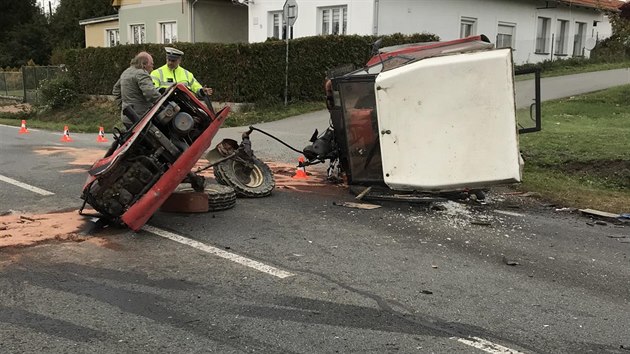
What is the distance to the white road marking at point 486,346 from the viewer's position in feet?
11.6

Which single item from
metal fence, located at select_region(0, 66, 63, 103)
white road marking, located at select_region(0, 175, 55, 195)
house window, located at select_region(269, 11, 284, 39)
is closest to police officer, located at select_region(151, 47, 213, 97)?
white road marking, located at select_region(0, 175, 55, 195)

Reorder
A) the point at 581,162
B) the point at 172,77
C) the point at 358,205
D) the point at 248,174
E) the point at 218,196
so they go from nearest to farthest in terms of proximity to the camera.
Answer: the point at 218,196 → the point at 358,205 → the point at 248,174 → the point at 172,77 → the point at 581,162

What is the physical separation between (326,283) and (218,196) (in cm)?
250

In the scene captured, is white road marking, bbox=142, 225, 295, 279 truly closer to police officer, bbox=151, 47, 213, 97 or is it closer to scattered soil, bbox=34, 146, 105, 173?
police officer, bbox=151, 47, 213, 97

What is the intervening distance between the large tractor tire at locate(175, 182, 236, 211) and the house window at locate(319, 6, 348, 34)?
605 inches

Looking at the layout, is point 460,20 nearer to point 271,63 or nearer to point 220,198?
point 271,63

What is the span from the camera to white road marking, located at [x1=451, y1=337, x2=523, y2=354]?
11.6 feet

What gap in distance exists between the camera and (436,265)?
5.11 m

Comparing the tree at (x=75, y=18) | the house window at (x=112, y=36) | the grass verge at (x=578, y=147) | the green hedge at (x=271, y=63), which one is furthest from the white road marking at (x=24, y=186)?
the tree at (x=75, y=18)

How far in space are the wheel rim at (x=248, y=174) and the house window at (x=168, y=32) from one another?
862 inches

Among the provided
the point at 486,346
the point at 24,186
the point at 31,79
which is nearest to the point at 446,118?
the point at 486,346

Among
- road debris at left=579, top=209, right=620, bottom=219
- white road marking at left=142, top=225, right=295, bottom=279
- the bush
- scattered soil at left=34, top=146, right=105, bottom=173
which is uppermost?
the bush

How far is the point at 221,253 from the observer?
5289mm

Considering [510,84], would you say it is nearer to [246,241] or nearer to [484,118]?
[484,118]
